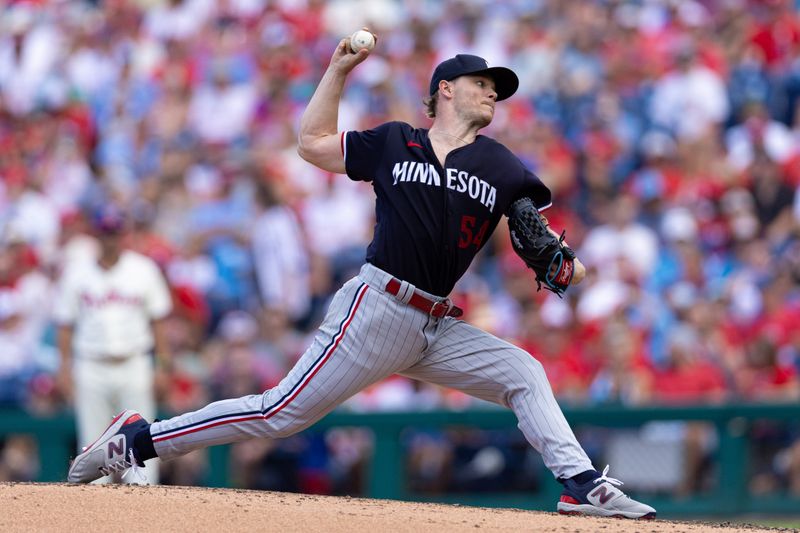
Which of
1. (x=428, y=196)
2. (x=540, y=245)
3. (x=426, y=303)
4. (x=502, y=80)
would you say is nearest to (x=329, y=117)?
(x=428, y=196)

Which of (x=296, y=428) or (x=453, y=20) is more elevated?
(x=453, y=20)

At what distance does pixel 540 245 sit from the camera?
17.4 ft

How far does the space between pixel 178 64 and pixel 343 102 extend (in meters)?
2.36

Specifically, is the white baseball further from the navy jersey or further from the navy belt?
the navy belt

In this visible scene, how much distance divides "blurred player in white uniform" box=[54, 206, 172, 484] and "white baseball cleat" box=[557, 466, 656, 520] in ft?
13.3

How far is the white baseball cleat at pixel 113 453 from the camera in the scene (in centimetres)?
556

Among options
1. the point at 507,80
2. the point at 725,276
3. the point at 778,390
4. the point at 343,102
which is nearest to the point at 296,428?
the point at 507,80

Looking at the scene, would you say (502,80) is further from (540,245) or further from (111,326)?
(111,326)

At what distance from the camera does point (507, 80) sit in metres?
5.45

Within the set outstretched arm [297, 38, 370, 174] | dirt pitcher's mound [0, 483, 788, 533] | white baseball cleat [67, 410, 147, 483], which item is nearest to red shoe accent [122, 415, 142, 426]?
white baseball cleat [67, 410, 147, 483]

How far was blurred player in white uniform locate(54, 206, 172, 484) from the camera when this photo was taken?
29.0 ft

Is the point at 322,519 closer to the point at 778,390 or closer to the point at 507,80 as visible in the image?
the point at 507,80

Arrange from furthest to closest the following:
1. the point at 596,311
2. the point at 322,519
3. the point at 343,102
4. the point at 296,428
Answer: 1. the point at 343,102
2. the point at 596,311
3. the point at 296,428
4. the point at 322,519

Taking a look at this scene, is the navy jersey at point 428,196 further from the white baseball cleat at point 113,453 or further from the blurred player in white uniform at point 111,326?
the blurred player in white uniform at point 111,326
